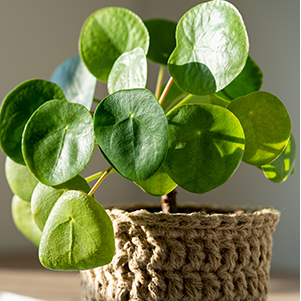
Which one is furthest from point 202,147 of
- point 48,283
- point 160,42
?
point 48,283

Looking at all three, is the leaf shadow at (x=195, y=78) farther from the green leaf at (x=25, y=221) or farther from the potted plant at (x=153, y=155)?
the green leaf at (x=25, y=221)

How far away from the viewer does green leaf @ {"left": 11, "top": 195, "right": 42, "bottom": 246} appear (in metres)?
0.58

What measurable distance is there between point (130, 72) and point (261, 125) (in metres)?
0.17

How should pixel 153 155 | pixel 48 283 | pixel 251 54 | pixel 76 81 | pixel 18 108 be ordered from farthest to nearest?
pixel 251 54 → pixel 48 283 → pixel 76 81 → pixel 18 108 → pixel 153 155

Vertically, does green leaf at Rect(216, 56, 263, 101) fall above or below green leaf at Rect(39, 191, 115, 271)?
above

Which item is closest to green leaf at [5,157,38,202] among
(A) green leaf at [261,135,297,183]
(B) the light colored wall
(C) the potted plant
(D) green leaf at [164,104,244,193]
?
(C) the potted plant

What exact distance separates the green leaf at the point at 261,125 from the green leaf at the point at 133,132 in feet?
0.42

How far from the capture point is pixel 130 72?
448 millimetres

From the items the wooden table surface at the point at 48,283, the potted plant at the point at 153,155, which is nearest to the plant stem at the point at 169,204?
the potted plant at the point at 153,155

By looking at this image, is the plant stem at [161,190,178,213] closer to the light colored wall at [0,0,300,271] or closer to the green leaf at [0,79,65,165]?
A: the green leaf at [0,79,65,165]

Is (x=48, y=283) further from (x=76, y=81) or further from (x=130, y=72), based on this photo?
(x=130, y=72)

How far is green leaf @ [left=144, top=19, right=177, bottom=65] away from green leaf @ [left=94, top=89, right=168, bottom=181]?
0.28 m

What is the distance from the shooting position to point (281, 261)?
4.37ft

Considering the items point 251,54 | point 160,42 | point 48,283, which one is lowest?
point 48,283
